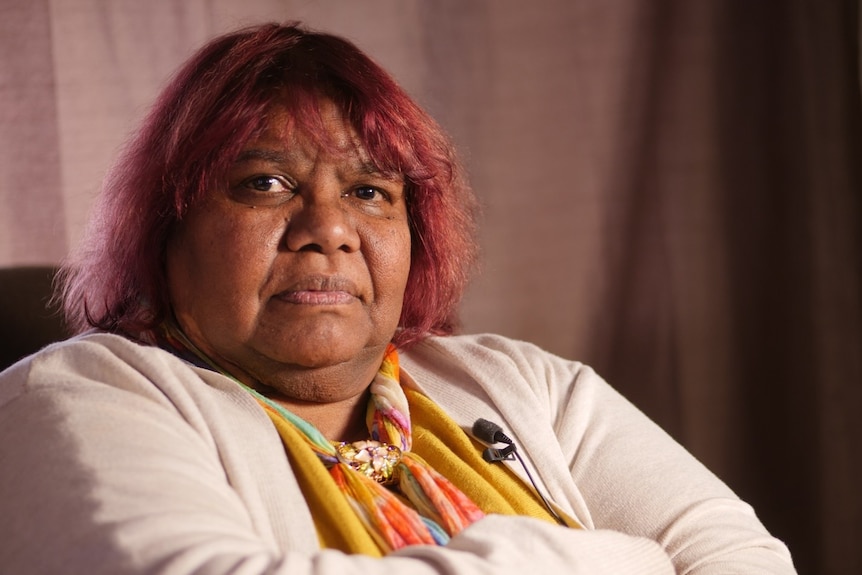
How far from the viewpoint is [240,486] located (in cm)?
119

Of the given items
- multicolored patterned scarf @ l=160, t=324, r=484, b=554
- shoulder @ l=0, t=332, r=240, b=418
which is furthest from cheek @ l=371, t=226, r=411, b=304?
shoulder @ l=0, t=332, r=240, b=418

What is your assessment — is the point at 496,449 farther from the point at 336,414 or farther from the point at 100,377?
the point at 100,377

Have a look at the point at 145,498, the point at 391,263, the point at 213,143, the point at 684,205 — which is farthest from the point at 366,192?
the point at 684,205

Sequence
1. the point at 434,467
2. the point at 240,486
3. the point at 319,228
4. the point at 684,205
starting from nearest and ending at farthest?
the point at 240,486 → the point at 319,228 → the point at 434,467 → the point at 684,205

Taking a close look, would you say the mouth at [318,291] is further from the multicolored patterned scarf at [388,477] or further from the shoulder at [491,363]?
the shoulder at [491,363]

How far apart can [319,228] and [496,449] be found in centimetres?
42

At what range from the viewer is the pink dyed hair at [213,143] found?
1.40m

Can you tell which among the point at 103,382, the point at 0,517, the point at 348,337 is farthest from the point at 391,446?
the point at 0,517

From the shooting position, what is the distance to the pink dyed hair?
4.60 feet

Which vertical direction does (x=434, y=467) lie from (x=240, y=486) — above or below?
Answer: below

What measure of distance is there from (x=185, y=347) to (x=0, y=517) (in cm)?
39

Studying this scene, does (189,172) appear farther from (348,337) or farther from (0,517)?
(0,517)

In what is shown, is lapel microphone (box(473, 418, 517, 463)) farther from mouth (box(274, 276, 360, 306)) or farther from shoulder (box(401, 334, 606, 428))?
mouth (box(274, 276, 360, 306))

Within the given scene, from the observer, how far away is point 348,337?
1.42 metres
